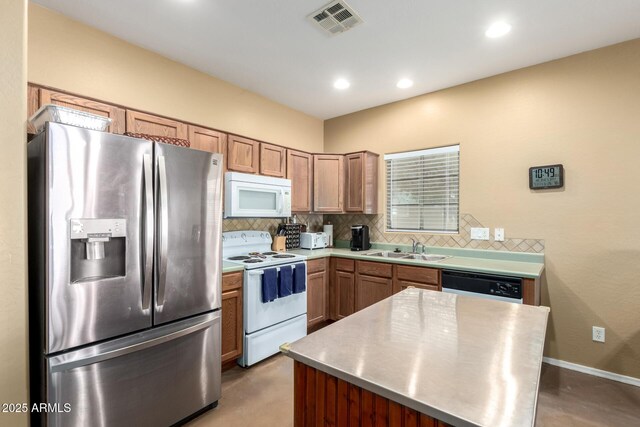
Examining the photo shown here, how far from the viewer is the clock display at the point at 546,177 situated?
2.75 metres

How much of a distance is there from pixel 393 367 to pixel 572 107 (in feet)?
10.0

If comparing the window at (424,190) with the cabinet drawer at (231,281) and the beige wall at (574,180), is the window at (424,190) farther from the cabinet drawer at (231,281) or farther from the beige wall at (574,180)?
the cabinet drawer at (231,281)

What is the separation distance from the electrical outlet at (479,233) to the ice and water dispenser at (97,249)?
316cm

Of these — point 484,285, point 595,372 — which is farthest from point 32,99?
point 595,372

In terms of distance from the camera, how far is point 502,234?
3066mm

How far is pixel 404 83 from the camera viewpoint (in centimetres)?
330

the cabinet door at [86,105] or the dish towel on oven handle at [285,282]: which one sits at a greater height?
the cabinet door at [86,105]

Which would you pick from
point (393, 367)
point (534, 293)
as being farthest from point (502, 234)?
point (393, 367)

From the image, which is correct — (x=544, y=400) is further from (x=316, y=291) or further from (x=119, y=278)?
(x=119, y=278)

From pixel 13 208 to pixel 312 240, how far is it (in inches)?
114

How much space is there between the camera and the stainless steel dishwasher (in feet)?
8.03

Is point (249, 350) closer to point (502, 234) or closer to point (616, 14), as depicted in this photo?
point (502, 234)

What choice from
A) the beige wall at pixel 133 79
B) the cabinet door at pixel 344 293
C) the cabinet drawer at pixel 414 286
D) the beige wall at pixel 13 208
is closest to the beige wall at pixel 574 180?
the cabinet drawer at pixel 414 286

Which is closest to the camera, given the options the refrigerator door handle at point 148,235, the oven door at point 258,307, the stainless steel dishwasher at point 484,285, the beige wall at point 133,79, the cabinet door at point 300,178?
the refrigerator door handle at point 148,235
